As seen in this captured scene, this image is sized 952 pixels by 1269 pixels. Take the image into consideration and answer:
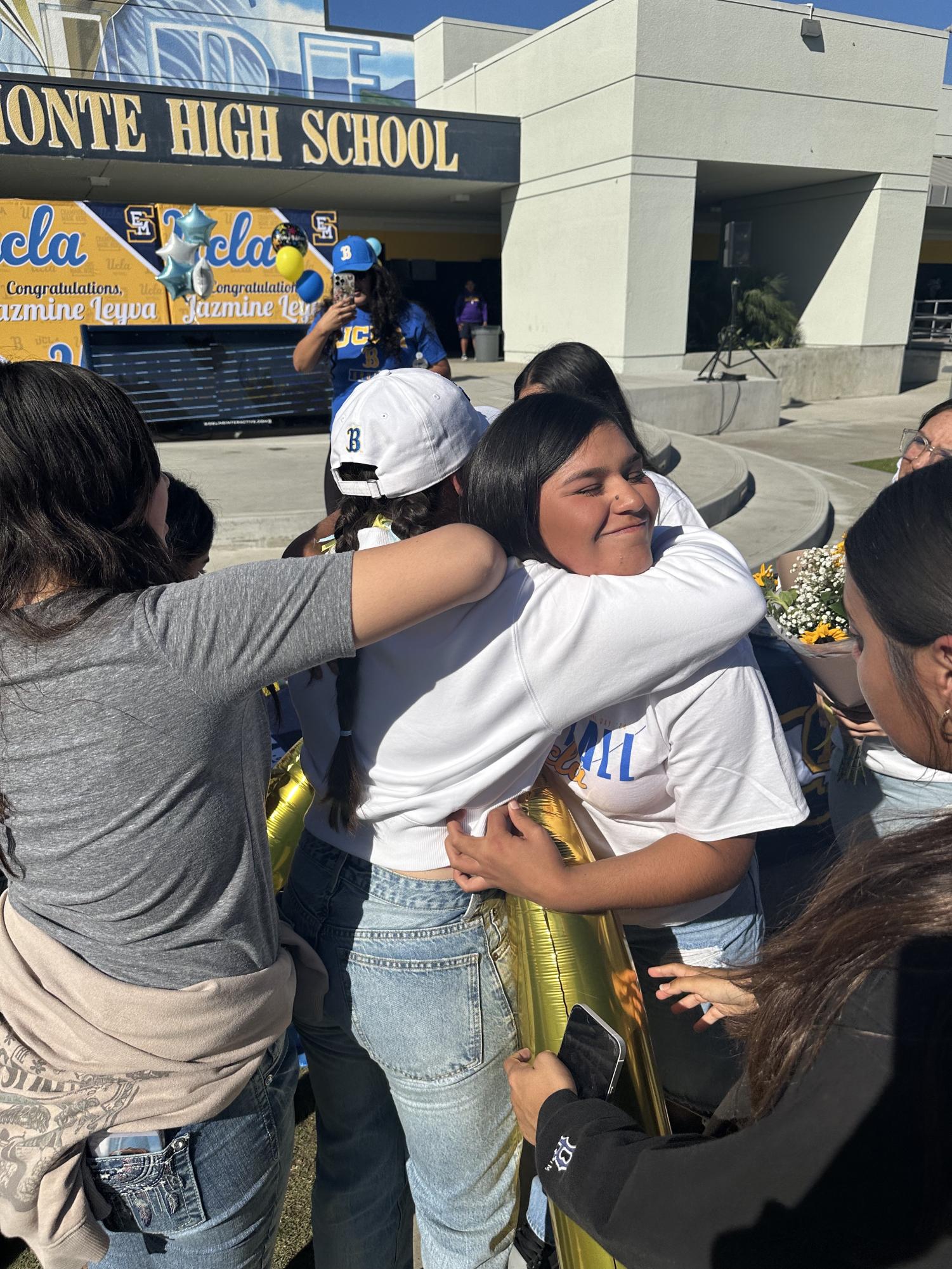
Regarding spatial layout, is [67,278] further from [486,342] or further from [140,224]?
[486,342]

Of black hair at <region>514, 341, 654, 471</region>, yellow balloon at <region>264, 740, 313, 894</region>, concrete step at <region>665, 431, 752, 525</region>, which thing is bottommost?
concrete step at <region>665, 431, 752, 525</region>

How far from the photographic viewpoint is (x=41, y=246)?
35.0 feet

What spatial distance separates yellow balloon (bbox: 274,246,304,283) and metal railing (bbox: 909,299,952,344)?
1893 centimetres

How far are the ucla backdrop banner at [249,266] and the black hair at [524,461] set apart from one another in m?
10.3

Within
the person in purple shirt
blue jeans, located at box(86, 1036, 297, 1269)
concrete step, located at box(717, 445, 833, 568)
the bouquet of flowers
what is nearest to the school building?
the person in purple shirt

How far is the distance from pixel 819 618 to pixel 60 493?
2.45 meters

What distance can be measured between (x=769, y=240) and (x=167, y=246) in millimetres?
16240

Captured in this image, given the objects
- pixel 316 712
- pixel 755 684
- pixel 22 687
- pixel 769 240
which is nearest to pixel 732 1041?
pixel 755 684

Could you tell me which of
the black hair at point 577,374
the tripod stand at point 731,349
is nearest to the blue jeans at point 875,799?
the black hair at point 577,374

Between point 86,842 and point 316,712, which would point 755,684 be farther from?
point 86,842

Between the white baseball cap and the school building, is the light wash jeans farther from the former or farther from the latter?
the school building

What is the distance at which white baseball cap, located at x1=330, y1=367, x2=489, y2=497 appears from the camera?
152 cm

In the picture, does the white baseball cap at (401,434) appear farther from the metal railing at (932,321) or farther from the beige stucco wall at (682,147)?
the metal railing at (932,321)

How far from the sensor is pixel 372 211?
23.0 m
